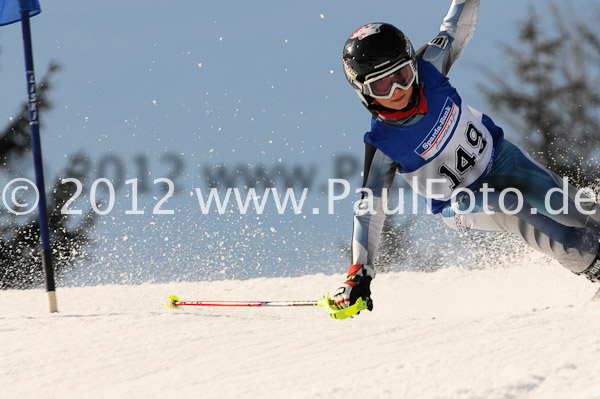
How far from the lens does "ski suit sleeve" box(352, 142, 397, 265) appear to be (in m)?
3.58

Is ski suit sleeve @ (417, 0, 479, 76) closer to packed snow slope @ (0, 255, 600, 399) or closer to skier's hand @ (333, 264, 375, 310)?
skier's hand @ (333, 264, 375, 310)

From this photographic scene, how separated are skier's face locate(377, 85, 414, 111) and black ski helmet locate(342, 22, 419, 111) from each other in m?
0.09

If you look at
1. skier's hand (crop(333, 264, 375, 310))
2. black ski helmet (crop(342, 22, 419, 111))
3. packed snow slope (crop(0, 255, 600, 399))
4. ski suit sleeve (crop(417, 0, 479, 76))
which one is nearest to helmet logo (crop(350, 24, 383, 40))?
black ski helmet (crop(342, 22, 419, 111))

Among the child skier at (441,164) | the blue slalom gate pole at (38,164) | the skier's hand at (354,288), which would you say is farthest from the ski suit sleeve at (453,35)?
the blue slalom gate pole at (38,164)

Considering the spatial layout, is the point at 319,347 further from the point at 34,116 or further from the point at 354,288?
the point at 34,116

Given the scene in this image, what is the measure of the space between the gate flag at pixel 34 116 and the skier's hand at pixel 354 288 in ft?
11.3

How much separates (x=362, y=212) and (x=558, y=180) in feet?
4.16

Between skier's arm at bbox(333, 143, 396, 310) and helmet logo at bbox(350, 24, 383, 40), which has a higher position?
helmet logo at bbox(350, 24, 383, 40)

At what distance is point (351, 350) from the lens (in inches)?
135

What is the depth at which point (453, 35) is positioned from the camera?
4.09 m

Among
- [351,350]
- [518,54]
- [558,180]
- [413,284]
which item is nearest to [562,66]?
[518,54]

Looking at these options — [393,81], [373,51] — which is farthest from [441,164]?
[373,51]

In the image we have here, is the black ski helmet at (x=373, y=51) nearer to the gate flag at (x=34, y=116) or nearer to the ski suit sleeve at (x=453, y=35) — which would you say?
the ski suit sleeve at (x=453, y=35)

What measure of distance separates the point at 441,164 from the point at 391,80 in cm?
62
